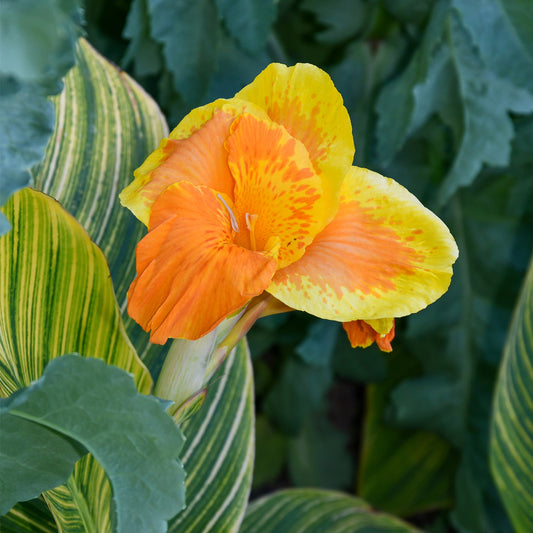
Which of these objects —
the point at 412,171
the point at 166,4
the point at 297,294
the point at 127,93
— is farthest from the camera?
the point at 412,171

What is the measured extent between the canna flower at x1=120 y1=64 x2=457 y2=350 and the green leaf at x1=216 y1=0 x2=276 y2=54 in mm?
359

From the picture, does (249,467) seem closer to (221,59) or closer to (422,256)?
(422,256)

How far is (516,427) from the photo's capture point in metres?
0.69

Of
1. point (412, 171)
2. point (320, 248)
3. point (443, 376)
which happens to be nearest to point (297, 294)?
point (320, 248)

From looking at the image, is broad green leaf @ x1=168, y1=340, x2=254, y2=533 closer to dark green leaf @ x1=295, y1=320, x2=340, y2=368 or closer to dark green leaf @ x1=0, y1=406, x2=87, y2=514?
dark green leaf @ x1=0, y1=406, x2=87, y2=514

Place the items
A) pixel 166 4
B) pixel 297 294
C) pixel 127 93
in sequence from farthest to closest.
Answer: pixel 166 4 → pixel 127 93 → pixel 297 294

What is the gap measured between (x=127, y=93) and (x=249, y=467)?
33 cm

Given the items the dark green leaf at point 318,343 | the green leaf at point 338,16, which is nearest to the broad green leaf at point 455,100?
the green leaf at point 338,16

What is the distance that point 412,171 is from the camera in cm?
94

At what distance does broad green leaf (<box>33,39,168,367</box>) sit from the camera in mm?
485

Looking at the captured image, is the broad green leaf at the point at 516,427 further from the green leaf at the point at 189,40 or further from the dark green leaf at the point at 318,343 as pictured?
the green leaf at the point at 189,40

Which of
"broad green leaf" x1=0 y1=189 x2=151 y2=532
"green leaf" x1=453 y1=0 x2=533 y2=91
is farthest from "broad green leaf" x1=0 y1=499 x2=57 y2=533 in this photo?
"green leaf" x1=453 y1=0 x2=533 y2=91

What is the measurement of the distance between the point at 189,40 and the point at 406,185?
0.41 m

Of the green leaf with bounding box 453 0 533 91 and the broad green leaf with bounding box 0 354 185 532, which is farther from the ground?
the green leaf with bounding box 453 0 533 91
